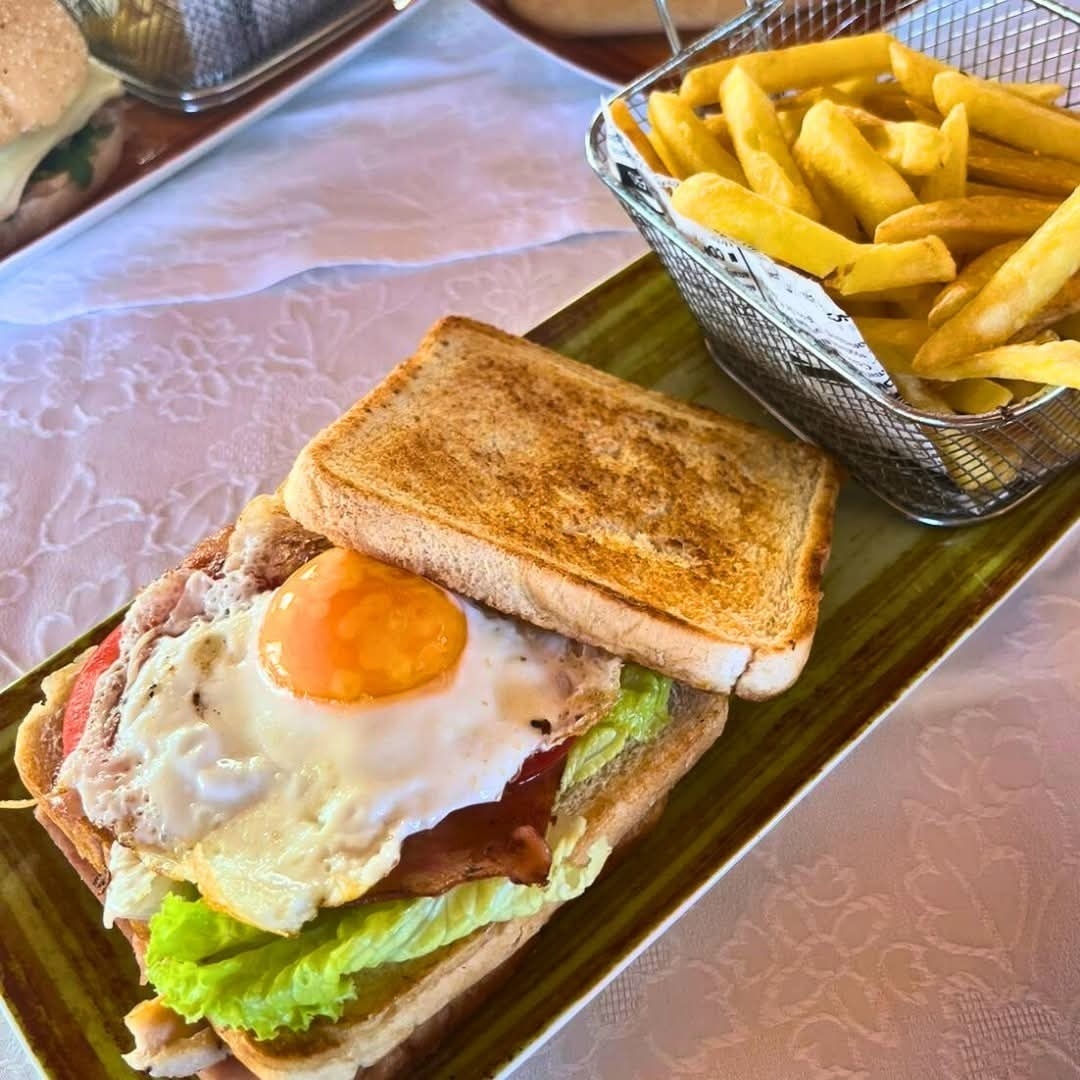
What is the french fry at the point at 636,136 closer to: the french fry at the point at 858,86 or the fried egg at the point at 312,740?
the french fry at the point at 858,86

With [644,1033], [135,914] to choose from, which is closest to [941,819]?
[644,1033]

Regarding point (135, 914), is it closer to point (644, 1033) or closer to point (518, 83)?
point (644, 1033)

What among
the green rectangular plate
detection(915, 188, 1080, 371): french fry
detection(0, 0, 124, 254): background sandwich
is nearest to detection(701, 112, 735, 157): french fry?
detection(915, 188, 1080, 371): french fry

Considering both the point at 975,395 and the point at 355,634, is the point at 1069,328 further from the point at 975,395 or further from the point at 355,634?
the point at 355,634

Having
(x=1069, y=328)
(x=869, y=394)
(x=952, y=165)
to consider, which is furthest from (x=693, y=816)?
(x=952, y=165)

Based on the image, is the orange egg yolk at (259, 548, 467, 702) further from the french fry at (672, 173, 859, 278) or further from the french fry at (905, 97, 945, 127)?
the french fry at (905, 97, 945, 127)

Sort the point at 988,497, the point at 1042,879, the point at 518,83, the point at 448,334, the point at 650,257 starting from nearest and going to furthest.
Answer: the point at 1042,879
the point at 988,497
the point at 448,334
the point at 650,257
the point at 518,83

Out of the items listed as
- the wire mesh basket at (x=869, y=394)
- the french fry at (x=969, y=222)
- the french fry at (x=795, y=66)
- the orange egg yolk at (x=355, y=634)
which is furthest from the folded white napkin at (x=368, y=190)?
the orange egg yolk at (x=355, y=634)
